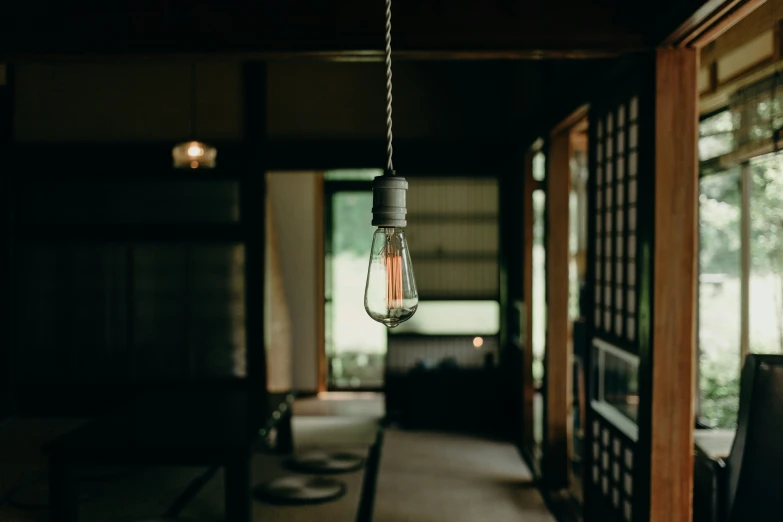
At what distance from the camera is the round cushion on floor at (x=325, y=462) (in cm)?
484

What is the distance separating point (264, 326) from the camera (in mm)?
5879

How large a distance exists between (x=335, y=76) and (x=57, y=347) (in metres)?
3.42

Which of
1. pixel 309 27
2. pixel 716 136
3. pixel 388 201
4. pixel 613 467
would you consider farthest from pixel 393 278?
pixel 716 136

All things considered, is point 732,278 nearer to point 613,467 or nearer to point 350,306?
point 613,467

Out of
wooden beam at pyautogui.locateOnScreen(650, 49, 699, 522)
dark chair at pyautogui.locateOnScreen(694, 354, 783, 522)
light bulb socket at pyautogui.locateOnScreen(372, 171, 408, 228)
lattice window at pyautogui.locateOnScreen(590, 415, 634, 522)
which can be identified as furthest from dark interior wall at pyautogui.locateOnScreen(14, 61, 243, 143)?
light bulb socket at pyautogui.locateOnScreen(372, 171, 408, 228)

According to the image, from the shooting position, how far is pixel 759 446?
2334mm

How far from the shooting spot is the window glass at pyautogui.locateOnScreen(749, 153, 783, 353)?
3479 mm

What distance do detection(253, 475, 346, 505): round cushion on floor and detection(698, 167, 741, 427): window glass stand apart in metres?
2.26

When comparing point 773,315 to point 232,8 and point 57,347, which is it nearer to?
point 232,8

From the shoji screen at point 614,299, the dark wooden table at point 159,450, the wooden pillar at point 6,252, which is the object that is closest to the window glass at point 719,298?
the shoji screen at point 614,299

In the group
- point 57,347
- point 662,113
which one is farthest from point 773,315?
point 57,347

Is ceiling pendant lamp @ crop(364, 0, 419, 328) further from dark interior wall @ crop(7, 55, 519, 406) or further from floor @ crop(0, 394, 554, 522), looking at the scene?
dark interior wall @ crop(7, 55, 519, 406)

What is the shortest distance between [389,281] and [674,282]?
5.33 feet

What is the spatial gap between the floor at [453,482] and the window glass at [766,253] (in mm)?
1546
